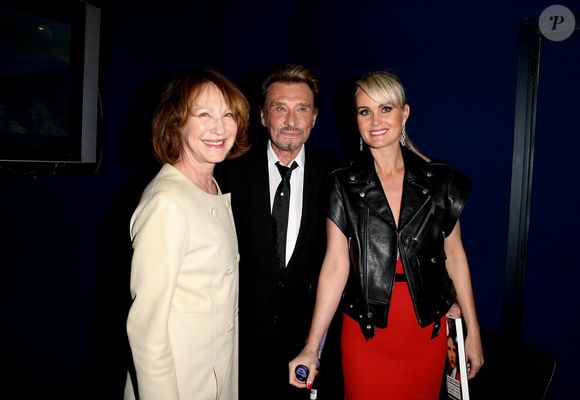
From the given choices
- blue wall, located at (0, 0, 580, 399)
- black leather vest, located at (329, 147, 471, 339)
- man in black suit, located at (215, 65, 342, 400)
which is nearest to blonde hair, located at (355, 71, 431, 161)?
black leather vest, located at (329, 147, 471, 339)

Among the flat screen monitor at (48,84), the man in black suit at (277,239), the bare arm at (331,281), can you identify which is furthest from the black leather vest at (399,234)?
the flat screen monitor at (48,84)

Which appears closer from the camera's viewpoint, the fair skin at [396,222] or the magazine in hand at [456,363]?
the magazine in hand at [456,363]

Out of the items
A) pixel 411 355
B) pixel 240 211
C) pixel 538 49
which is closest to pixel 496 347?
pixel 411 355

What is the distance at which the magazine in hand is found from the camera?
1783 mm

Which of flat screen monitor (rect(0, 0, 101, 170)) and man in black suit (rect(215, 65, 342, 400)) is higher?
flat screen monitor (rect(0, 0, 101, 170))

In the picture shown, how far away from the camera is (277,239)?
2.31 meters

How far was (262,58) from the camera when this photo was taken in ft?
14.2

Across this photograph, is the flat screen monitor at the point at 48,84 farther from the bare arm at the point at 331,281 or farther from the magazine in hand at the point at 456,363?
the magazine in hand at the point at 456,363

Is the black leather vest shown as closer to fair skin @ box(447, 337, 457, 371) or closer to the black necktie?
fair skin @ box(447, 337, 457, 371)

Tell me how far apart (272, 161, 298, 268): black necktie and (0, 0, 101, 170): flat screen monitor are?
1620 mm

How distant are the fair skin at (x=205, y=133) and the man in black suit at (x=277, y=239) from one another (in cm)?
64

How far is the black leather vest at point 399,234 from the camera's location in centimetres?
188

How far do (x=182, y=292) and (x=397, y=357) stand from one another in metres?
1.06

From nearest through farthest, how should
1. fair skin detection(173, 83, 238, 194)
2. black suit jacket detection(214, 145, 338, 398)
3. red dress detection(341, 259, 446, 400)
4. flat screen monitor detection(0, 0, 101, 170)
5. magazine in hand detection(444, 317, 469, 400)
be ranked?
fair skin detection(173, 83, 238, 194) < magazine in hand detection(444, 317, 469, 400) < red dress detection(341, 259, 446, 400) < black suit jacket detection(214, 145, 338, 398) < flat screen monitor detection(0, 0, 101, 170)
